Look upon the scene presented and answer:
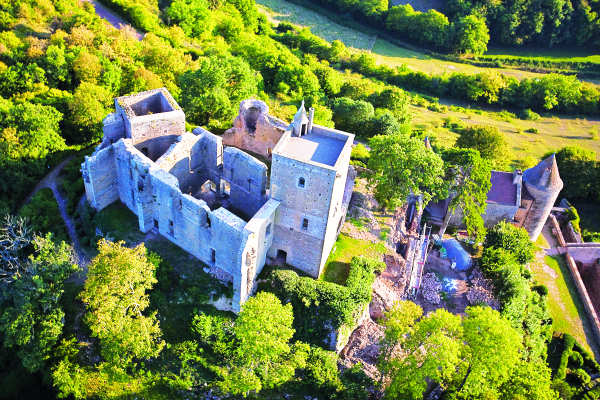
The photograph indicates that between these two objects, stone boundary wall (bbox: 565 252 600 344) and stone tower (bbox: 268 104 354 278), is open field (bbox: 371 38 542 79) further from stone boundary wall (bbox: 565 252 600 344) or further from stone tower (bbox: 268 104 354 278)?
stone tower (bbox: 268 104 354 278)

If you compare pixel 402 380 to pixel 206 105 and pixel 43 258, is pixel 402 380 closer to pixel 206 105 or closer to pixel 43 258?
pixel 43 258

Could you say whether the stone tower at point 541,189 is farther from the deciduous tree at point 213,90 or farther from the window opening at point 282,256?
the deciduous tree at point 213,90

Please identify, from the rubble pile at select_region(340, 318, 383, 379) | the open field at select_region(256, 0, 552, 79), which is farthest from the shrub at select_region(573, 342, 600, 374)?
the open field at select_region(256, 0, 552, 79)

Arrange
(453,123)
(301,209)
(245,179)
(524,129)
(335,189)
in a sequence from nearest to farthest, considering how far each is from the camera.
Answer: (335,189) → (301,209) → (245,179) → (453,123) → (524,129)

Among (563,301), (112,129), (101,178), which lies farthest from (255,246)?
(563,301)

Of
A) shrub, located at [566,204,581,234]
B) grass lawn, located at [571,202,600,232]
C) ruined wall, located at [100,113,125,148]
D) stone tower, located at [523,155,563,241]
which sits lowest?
grass lawn, located at [571,202,600,232]

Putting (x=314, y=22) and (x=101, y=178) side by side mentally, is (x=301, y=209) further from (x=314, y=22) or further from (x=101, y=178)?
(x=314, y=22)

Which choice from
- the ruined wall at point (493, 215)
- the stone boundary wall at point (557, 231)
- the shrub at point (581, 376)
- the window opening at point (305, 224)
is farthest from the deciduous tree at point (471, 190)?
the window opening at point (305, 224)

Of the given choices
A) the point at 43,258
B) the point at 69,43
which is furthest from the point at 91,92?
the point at 43,258
